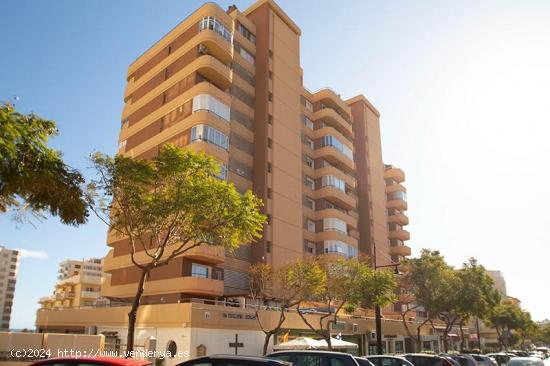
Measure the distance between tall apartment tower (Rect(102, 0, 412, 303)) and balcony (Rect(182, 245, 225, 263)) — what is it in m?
0.09

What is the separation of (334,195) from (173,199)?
35.4 meters

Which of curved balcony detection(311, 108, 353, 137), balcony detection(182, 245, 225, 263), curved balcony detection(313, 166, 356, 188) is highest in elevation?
curved balcony detection(311, 108, 353, 137)

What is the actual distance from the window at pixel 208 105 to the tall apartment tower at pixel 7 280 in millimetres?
126753

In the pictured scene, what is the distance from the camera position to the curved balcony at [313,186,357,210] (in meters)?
56.5

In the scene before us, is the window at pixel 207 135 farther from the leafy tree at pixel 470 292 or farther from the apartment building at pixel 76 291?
the apartment building at pixel 76 291

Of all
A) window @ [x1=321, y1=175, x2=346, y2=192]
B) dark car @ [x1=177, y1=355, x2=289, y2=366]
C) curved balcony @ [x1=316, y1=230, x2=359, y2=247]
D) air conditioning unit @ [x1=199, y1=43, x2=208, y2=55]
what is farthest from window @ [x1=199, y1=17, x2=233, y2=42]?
dark car @ [x1=177, y1=355, x2=289, y2=366]

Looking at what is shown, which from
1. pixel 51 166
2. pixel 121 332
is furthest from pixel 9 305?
pixel 51 166

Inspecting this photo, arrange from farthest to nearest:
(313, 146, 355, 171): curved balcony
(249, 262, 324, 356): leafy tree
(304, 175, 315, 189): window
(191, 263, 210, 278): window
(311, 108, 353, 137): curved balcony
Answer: (311, 108, 353, 137): curved balcony < (313, 146, 355, 171): curved balcony < (304, 175, 315, 189): window < (191, 263, 210, 278): window < (249, 262, 324, 356): leafy tree

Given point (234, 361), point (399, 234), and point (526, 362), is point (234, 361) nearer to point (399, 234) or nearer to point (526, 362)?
point (526, 362)

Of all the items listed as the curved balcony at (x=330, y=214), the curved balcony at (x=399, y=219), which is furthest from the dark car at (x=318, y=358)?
the curved balcony at (x=399, y=219)

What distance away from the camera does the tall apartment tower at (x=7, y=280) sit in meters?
142

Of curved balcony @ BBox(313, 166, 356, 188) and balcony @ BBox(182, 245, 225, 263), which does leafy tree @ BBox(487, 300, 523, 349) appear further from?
balcony @ BBox(182, 245, 225, 263)

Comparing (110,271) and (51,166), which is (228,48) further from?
(51,166)

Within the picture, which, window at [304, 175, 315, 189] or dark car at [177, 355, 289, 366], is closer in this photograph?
dark car at [177, 355, 289, 366]
